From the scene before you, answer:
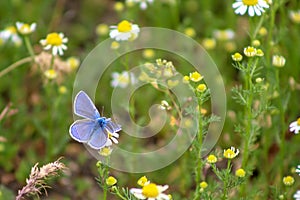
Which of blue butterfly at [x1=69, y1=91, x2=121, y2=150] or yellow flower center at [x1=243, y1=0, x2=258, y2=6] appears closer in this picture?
blue butterfly at [x1=69, y1=91, x2=121, y2=150]

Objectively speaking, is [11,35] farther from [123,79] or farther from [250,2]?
[250,2]

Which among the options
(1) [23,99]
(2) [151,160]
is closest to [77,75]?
(1) [23,99]

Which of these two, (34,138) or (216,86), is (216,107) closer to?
(216,86)

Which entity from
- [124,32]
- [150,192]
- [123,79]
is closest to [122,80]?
[123,79]

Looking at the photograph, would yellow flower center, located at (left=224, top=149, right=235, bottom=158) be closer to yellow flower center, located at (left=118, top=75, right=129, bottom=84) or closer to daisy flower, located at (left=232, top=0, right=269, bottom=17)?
daisy flower, located at (left=232, top=0, right=269, bottom=17)

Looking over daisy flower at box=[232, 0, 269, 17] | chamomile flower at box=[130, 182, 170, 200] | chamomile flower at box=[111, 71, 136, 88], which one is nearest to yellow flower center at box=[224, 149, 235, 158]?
chamomile flower at box=[130, 182, 170, 200]

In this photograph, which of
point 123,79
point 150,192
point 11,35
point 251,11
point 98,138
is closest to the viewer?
point 150,192

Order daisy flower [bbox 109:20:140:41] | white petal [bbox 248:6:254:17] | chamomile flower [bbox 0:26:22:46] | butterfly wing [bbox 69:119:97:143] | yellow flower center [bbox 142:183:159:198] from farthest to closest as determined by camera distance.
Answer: chamomile flower [bbox 0:26:22:46] → daisy flower [bbox 109:20:140:41] → white petal [bbox 248:6:254:17] → butterfly wing [bbox 69:119:97:143] → yellow flower center [bbox 142:183:159:198]
